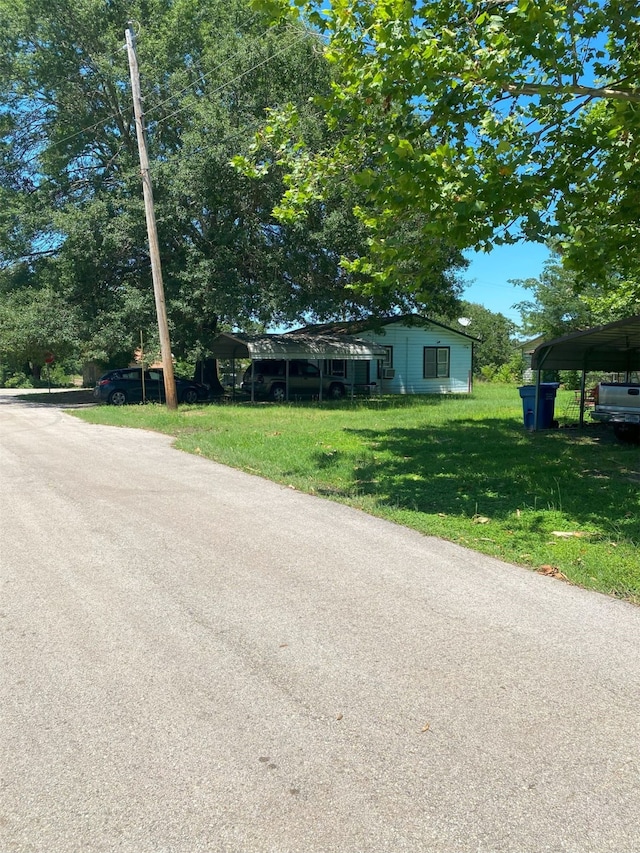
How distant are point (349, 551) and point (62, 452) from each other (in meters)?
8.02

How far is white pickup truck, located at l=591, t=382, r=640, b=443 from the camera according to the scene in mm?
12219

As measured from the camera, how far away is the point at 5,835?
7.72 ft

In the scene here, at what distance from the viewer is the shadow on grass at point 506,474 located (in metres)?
7.38

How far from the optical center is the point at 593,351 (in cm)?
1467

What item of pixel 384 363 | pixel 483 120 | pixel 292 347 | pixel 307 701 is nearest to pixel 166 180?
pixel 292 347

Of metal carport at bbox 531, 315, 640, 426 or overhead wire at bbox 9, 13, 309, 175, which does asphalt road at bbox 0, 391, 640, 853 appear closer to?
metal carport at bbox 531, 315, 640, 426

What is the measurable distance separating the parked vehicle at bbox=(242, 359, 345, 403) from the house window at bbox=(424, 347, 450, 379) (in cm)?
769

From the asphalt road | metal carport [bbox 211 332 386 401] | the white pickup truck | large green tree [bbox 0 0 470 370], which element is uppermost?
large green tree [bbox 0 0 470 370]

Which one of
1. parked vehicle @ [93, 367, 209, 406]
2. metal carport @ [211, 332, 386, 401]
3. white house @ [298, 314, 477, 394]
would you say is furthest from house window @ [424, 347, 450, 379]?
parked vehicle @ [93, 367, 209, 406]

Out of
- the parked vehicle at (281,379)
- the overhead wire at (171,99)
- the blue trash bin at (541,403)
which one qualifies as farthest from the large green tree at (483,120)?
the parked vehicle at (281,379)

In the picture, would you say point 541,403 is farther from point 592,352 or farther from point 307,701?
point 307,701

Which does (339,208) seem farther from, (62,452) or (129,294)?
(62,452)

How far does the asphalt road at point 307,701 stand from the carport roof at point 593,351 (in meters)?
8.95

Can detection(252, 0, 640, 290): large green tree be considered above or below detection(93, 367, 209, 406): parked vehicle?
above
